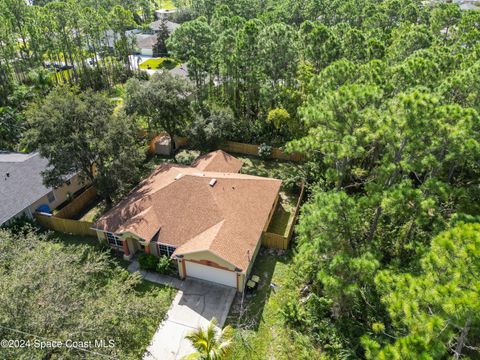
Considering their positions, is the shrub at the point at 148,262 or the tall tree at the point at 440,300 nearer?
the tall tree at the point at 440,300

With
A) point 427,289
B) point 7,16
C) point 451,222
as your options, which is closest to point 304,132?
point 451,222

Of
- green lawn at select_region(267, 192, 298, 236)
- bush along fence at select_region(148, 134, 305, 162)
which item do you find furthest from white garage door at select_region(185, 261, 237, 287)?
bush along fence at select_region(148, 134, 305, 162)

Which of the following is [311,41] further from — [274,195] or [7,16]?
[7,16]

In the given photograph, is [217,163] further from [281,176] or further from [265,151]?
[265,151]

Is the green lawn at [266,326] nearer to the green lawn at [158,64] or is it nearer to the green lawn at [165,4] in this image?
the green lawn at [158,64]

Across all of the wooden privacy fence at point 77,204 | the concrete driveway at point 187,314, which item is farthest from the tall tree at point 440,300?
the wooden privacy fence at point 77,204

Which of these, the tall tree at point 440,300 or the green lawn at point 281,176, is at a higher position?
the tall tree at point 440,300

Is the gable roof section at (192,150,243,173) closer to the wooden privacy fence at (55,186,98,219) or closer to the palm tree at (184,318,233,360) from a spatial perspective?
the wooden privacy fence at (55,186,98,219)
